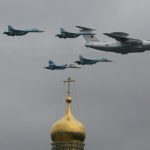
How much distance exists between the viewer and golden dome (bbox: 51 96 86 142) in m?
141

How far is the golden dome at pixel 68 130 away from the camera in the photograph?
141 meters

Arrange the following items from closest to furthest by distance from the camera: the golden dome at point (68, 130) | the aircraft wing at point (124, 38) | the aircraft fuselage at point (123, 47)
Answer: the golden dome at point (68, 130), the aircraft fuselage at point (123, 47), the aircraft wing at point (124, 38)

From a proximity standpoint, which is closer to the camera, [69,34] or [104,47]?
[69,34]

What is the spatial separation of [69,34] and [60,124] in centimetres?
1718

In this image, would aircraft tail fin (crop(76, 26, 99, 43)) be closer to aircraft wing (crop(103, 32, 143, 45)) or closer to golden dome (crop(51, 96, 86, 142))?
aircraft wing (crop(103, 32, 143, 45))

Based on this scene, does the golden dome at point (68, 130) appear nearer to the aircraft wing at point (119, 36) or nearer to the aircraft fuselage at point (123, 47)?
the aircraft fuselage at point (123, 47)

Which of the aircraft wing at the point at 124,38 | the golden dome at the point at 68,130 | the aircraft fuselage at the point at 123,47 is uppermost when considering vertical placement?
the aircraft wing at the point at 124,38

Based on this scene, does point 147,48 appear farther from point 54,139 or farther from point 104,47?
point 54,139

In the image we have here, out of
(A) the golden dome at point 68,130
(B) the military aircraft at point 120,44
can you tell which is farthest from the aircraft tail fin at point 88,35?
(A) the golden dome at point 68,130

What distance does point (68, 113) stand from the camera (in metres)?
145

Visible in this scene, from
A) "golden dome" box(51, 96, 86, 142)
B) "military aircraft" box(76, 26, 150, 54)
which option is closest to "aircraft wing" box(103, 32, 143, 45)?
"military aircraft" box(76, 26, 150, 54)

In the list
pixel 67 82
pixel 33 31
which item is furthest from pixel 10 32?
pixel 67 82

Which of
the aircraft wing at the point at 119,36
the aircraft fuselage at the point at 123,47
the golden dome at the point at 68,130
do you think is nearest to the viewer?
the golden dome at the point at 68,130

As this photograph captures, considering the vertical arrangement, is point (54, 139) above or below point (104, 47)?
below
